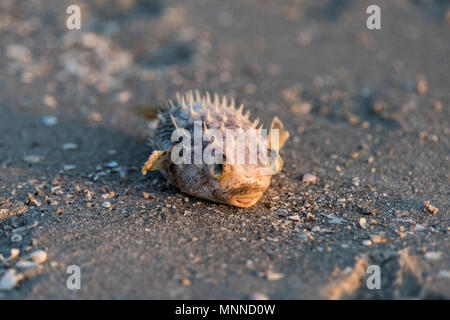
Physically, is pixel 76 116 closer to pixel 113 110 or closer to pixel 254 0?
pixel 113 110

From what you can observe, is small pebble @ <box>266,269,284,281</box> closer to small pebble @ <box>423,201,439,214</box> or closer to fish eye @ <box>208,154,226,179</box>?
fish eye @ <box>208,154,226,179</box>

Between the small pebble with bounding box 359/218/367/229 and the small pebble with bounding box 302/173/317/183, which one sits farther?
the small pebble with bounding box 302/173/317/183

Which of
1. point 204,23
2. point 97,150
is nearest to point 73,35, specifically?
point 204,23

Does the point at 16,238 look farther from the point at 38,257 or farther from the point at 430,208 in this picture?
the point at 430,208

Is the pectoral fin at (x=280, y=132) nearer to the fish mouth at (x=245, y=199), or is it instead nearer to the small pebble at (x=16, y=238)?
the fish mouth at (x=245, y=199)

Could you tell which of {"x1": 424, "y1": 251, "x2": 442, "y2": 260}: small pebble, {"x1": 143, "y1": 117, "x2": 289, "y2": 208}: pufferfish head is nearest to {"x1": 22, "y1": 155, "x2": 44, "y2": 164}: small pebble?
{"x1": 143, "y1": 117, "x2": 289, "y2": 208}: pufferfish head

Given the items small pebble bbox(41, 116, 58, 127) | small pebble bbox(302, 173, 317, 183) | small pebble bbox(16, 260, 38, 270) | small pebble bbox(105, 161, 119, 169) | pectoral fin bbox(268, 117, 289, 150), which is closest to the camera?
small pebble bbox(16, 260, 38, 270)

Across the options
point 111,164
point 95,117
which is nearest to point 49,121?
point 95,117

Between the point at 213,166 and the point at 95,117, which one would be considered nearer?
the point at 213,166
